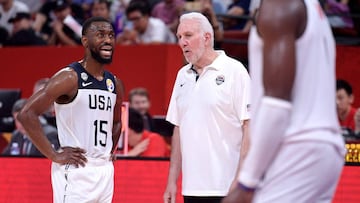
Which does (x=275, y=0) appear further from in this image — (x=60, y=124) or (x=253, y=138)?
(x=60, y=124)

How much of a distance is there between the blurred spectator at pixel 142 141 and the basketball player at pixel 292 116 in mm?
5949

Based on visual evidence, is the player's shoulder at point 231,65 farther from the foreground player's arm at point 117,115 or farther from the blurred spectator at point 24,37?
the blurred spectator at point 24,37

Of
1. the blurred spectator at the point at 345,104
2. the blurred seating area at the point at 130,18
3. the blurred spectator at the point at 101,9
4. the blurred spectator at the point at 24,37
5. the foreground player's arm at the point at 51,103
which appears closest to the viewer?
the foreground player's arm at the point at 51,103

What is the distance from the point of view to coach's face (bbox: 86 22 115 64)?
6.80 metres

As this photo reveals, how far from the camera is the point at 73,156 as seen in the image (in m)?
6.62

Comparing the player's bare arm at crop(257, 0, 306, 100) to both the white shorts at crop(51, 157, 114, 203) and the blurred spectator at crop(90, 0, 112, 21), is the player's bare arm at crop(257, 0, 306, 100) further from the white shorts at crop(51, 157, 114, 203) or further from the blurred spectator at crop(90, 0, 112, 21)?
the blurred spectator at crop(90, 0, 112, 21)

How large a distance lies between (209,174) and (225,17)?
704cm

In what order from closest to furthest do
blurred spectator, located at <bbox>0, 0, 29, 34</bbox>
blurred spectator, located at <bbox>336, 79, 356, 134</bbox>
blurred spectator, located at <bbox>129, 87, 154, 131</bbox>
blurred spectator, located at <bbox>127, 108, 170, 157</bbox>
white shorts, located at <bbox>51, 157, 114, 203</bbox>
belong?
white shorts, located at <bbox>51, 157, 114, 203</bbox> → blurred spectator, located at <bbox>127, 108, 170, 157</bbox> → blurred spectator, located at <bbox>336, 79, 356, 134</bbox> → blurred spectator, located at <bbox>129, 87, 154, 131</bbox> → blurred spectator, located at <bbox>0, 0, 29, 34</bbox>

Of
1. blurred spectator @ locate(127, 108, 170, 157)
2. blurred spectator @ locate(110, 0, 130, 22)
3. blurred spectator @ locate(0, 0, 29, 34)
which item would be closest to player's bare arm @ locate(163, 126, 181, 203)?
blurred spectator @ locate(127, 108, 170, 157)

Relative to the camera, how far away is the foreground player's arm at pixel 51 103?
6.56 metres

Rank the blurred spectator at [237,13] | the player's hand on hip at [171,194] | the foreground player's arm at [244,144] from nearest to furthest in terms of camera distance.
→ the foreground player's arm at [244,144] < the player's hand on hip at [171,194] < the blurred spectator at [237,13]

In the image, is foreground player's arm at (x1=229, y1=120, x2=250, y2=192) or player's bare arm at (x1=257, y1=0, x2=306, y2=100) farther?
foreground player's arm at (x1=229, y1=120, x2=250, y2=192)

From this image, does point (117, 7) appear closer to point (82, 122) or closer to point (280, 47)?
point (82, 122)

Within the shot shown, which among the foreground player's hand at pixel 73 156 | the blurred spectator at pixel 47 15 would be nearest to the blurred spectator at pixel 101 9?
the blurred spectator at pixel 47 15
